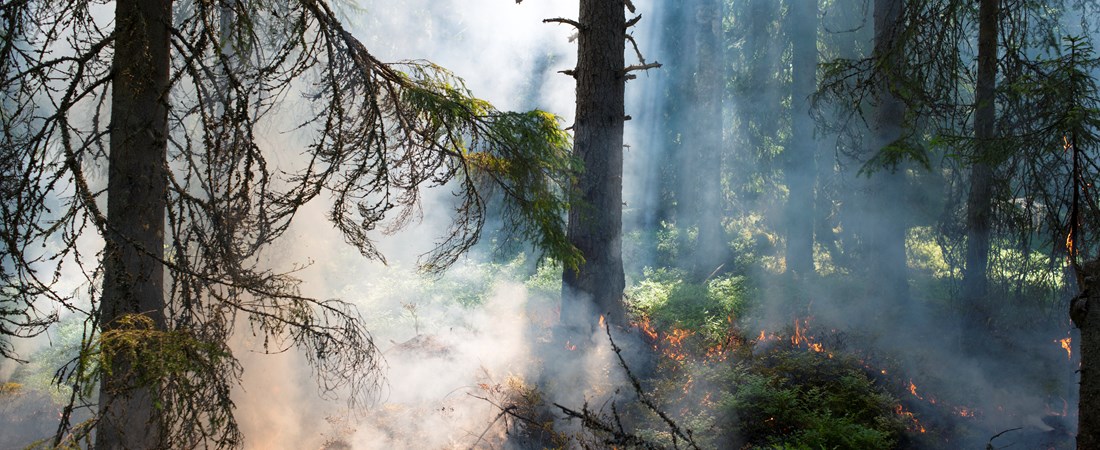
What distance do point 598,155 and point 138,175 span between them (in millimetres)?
5411

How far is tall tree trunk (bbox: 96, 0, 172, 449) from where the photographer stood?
4.62 m

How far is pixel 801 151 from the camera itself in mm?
16297

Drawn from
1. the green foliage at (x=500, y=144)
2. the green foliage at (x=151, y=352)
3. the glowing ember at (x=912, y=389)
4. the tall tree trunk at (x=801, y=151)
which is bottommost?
the green foliage at (x=151, y=352)

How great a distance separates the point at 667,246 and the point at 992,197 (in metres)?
10.4

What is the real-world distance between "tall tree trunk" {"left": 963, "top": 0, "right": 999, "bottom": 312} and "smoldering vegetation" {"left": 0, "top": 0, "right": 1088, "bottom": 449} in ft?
0.69

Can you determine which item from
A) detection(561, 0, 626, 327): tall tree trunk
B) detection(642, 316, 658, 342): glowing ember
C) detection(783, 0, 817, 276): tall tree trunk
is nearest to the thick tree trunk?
detection(561, 0, 626, 327): tall tree trunk

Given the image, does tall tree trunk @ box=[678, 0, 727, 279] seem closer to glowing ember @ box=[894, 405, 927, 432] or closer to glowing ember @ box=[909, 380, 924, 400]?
glowing ember @ box=[909, 380, 924, 400]

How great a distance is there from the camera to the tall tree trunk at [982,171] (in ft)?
24.3

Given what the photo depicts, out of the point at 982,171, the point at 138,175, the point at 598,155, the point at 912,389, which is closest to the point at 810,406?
the point at 912,389

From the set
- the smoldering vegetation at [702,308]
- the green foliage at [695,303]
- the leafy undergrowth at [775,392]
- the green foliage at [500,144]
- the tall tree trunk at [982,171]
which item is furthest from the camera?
the green foliage at [695,303]

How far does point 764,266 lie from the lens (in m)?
17.1

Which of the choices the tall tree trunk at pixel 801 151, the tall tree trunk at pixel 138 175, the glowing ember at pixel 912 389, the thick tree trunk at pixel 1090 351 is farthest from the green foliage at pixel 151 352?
the tall tree trunk at pixel 801 151

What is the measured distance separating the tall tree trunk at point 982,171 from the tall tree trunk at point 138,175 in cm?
753

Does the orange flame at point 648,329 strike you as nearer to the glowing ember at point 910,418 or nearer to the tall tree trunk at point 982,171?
the glowing ember at point 910,418
